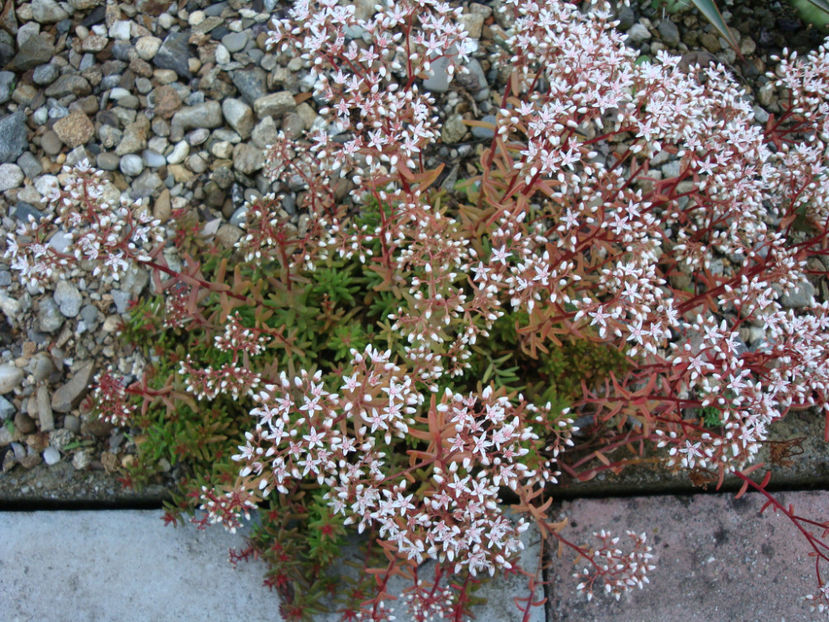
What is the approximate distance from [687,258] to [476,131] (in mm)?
1558

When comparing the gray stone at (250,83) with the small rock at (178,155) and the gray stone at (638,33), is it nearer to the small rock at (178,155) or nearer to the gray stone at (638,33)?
the small rock at (178,155)

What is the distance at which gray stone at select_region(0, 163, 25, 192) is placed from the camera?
4.09 metres

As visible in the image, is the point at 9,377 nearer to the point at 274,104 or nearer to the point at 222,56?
the point at 274,104

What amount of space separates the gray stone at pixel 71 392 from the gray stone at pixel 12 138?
150 cm

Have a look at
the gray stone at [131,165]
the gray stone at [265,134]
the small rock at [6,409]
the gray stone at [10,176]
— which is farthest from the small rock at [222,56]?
the small rock at [6,409]

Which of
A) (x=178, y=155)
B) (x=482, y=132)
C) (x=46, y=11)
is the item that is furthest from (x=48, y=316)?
(x=482, y=132)

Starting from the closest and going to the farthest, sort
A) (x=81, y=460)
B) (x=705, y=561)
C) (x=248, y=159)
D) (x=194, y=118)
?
(x=705, y=561) → (x=81, y=460) → (x=248, y=159) → (x=194, y=118)

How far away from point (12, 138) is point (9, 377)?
1.53 m

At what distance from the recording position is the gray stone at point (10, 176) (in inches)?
161

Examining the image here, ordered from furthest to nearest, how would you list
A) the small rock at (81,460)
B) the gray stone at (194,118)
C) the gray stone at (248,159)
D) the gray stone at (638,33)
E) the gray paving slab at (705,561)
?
the gray stone at (638,33) < the gray stone at (194,118) < the gray stone at (248,159) < the small rock at (81,460) < the gray paving slab at (705,561)

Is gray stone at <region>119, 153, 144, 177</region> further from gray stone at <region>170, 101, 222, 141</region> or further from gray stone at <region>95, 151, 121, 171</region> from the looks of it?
gray stone at <region>170, 101, 222, 141</region>

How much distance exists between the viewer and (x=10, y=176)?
13.5ft

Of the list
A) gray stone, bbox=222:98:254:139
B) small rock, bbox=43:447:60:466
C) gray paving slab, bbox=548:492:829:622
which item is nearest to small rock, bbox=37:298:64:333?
small rock, bbox=43:447:60:466

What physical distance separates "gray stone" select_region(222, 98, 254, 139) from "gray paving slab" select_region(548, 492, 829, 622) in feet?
10.1
